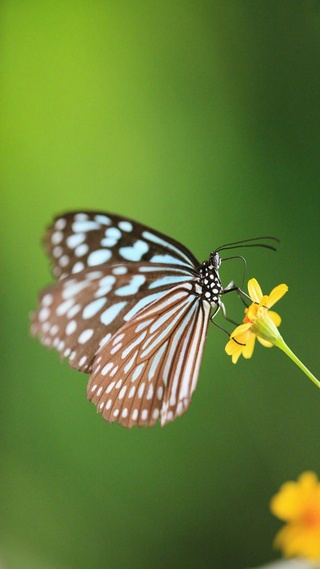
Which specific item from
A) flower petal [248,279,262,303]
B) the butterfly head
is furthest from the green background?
flower petal [248,279,262,303]

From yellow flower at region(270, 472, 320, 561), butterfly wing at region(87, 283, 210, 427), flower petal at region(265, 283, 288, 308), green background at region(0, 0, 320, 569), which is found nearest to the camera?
yellow flower at region(270, 472, 320, 561)

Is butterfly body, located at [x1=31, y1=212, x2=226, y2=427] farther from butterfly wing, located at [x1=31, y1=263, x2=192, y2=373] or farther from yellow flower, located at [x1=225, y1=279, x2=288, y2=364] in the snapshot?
yellow flower, located at [x1=225, y1=279, x2=288, y2=364]

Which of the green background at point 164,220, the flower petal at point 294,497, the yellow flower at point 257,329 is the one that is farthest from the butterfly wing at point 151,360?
the green background at point 164,220

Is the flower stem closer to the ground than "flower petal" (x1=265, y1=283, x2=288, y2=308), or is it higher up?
closer to the ground

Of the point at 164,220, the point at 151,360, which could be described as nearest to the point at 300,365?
the point at 151,360

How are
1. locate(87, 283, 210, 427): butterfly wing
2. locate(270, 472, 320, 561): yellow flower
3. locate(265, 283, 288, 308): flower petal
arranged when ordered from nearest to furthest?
locate(270, 472, 320, 561): yellow flower → locate(265, 283, 288, 308): flower petal → locate(87, 283, 210, 427): butterfly wing

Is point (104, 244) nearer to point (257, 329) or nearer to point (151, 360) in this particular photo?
point (151, 360)

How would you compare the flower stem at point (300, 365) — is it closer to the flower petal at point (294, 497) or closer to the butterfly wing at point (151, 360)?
the flower petal at point (294, 497)
